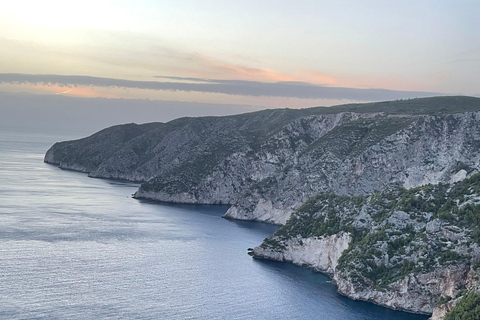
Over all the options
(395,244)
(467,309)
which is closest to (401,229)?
(395,244)

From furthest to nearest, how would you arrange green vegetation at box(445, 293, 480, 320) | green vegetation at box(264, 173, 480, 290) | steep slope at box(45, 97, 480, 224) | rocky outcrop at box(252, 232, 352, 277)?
1. steep slope at box(45, 97, 480, 224)
2. rocky outcrop at box(252, 232, 352, 277)
3. green vegetation at box(264, 173, 480, 290)
4. green vegetation at box(445, 293, 480, 320)

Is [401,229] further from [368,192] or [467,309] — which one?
[368,192]

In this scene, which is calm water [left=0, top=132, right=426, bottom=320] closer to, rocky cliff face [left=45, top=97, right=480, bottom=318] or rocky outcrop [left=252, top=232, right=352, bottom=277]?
rocky outcrop [left=252, top=232, right=352, bottom=277]

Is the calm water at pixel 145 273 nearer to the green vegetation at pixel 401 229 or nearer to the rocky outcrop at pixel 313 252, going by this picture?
the rocky outcrop at pixel 313 252

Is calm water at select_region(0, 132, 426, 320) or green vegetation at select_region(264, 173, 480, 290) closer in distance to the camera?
calm water at select_region(0, 132, 426, 320)

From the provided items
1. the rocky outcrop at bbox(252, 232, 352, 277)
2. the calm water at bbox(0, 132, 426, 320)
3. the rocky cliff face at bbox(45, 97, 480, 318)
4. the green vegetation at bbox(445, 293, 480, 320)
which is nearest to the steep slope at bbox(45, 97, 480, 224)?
the rocky cliff face at bbox(45, 97, 480, 318)

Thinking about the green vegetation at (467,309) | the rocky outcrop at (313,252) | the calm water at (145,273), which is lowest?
the calm water at (145,273)

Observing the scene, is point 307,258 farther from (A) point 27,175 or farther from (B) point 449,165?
(A) point 27,175

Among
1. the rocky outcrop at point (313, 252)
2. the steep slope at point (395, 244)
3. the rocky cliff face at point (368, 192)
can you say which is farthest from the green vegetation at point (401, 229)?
the rocky outcrop at point (313, 252)
